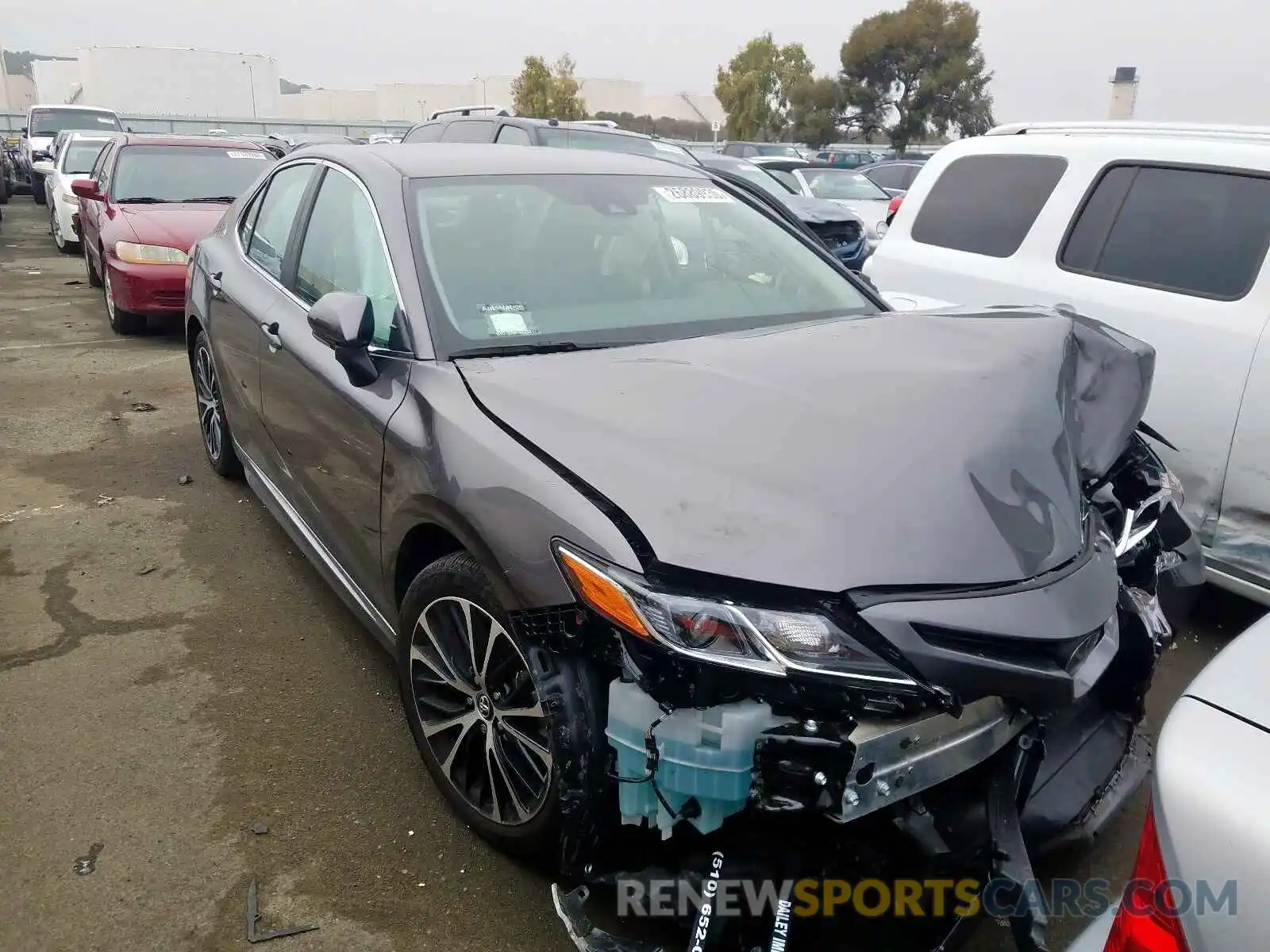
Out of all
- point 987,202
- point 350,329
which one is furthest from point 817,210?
point 350,329

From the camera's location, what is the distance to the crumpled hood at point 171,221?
26.4ft

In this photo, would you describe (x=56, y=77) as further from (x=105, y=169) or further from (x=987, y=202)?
(x=987, y=202)

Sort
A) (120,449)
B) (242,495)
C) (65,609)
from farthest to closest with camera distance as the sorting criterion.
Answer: (120,449), (242,495), (65,609)

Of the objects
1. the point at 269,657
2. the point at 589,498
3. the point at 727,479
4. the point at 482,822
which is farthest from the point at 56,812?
the point at 727,479

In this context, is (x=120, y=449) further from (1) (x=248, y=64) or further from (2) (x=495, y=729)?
(1) (x=248, y=64)

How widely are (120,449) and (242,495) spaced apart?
4.10ft

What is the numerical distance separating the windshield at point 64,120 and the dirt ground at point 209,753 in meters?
19.4

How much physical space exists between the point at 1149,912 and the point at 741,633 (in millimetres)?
764

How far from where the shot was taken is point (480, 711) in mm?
2410

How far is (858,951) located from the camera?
1903mm

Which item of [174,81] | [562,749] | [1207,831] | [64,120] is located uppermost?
[174,81]

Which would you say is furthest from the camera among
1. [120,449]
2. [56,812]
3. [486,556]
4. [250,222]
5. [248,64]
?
[248,64]

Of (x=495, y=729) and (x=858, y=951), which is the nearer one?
(x=858, y=951)

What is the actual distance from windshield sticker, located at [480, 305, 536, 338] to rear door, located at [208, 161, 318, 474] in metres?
1.22
